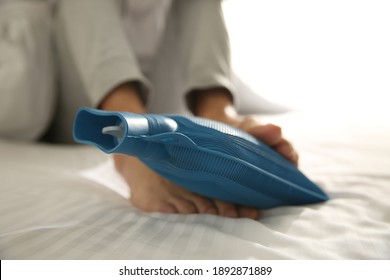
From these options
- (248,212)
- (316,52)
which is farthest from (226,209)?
(316,52)

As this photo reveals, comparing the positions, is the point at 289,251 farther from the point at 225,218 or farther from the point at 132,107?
the point at 132,107

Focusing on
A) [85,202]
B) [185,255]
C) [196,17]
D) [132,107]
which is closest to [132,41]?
[196,17]

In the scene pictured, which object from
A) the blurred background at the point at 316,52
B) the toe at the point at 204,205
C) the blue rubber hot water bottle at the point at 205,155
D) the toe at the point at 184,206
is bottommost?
the toe at the point at 184,206

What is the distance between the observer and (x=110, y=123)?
0.42m

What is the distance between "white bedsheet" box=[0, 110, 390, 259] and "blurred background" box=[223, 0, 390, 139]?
1.62 ft

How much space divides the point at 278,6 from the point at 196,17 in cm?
54

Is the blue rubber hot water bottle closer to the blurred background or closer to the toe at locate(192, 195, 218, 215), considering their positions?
the toe at locate(192, 195, 218, 215)

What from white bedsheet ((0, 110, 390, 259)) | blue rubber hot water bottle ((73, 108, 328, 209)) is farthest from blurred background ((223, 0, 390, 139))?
blue rubber hot water bottle ((73, 108, 328, 209))

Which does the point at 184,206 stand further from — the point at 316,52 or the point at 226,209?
the point at 316,52

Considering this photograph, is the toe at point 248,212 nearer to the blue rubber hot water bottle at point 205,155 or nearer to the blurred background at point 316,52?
the blue rubber hot water bottle at point 205,155

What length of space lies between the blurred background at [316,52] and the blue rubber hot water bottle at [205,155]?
2.02ft

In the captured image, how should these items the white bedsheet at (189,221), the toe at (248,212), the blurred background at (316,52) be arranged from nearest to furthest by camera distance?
the white bedsheet at (189,221), the toe at (248,212), the blurred background at (316,52)

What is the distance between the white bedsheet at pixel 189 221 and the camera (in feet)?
1.16

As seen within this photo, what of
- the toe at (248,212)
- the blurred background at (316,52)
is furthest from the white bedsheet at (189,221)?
the blurred background at (316,52)
